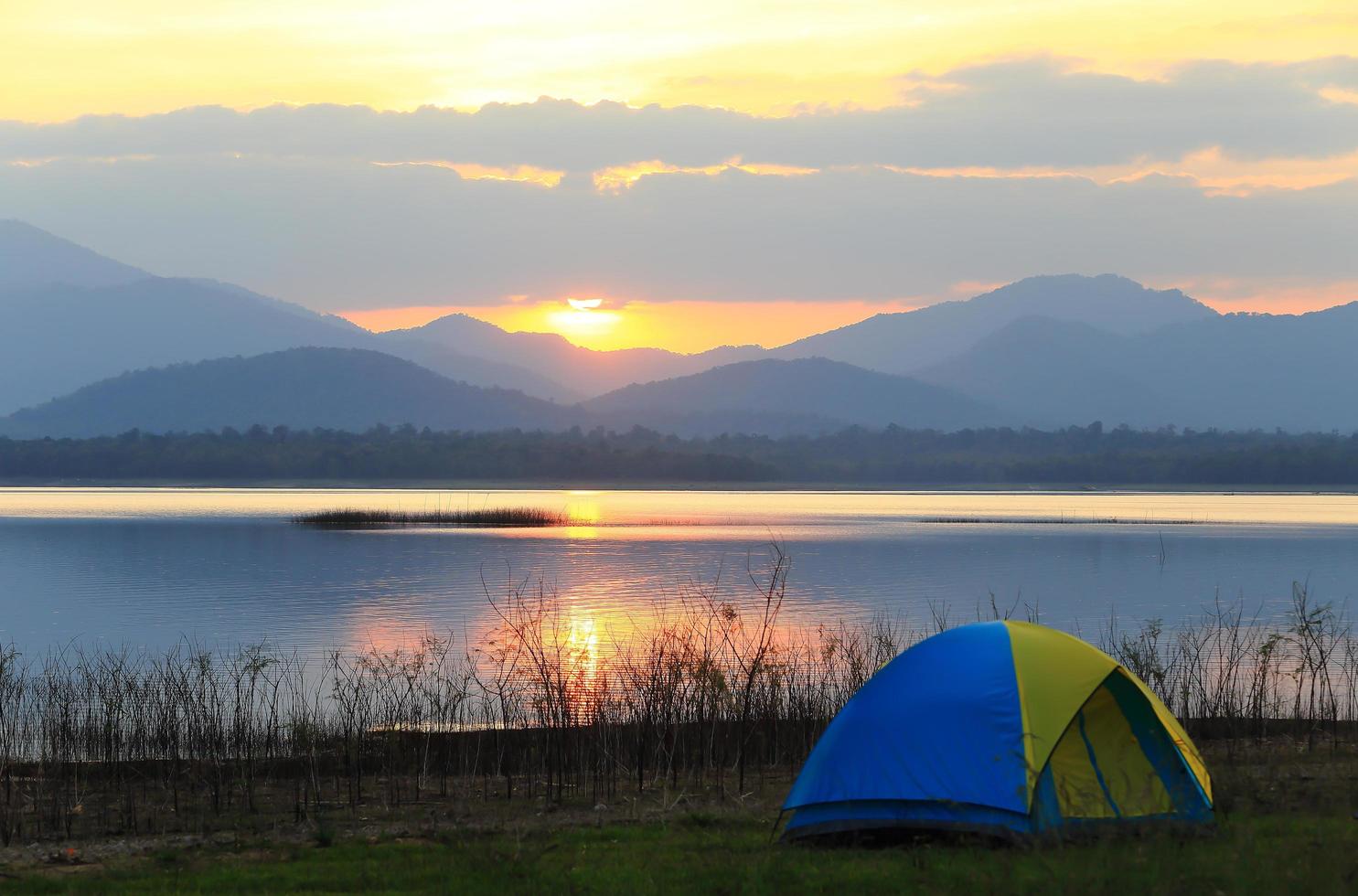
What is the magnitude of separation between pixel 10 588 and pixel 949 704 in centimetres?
4135

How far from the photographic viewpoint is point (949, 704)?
504 inches

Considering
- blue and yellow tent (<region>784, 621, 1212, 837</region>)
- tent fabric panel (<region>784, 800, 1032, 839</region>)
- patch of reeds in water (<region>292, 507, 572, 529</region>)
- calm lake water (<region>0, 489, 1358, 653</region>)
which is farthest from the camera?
patch of reeds in water (<region>292, 507, 572, 529</region>)

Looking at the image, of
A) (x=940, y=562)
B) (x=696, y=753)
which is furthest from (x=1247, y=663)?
(x=940, y=562)

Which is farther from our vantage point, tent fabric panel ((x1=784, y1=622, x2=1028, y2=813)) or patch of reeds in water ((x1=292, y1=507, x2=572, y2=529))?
patch of reeds in water ((x1=292, y1=507, x2=572, y2=529))

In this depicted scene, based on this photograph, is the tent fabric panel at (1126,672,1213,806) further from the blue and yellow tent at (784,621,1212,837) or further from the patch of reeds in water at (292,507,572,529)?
the patch of reeds in water at (292,507,572,529)

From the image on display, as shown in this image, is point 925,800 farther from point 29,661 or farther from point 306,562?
point 306,562

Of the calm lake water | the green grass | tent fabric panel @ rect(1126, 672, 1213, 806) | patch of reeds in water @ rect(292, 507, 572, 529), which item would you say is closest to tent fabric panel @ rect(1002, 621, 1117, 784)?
tent fabric panel @ rect(1126, 672, 1213, 806)

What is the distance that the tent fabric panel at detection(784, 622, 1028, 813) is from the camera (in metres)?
12.3

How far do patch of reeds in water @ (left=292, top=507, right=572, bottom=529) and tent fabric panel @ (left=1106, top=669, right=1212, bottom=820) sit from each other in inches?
2851

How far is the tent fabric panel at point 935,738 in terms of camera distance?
1230cm

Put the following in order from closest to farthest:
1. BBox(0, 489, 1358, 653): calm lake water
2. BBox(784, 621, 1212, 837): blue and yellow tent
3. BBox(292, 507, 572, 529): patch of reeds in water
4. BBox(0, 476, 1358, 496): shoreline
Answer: BBox(784, 621, 1212, 837): blue and yellow tent < BBox(0, 489, 1358, 653): calm lake water < BBox(292, 507, 572, 529): patch of reeds in water < BBox(0, 476, 1358, 496): shoreline

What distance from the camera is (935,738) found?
12617 millimetres

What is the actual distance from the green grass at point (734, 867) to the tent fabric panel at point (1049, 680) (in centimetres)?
99

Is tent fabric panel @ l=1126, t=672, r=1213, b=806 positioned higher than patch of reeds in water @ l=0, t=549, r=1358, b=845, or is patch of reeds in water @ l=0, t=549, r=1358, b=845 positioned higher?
tent fabric panel @ l=1126, t=672, r=1213, b=806
